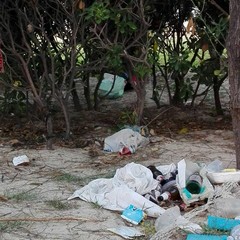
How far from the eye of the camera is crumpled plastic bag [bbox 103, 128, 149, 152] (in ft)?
20.1

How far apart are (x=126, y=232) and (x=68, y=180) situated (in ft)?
4.51

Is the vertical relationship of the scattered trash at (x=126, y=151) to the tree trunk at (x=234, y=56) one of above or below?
below

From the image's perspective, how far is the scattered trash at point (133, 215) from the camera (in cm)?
406

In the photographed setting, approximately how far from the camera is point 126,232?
12.6ft

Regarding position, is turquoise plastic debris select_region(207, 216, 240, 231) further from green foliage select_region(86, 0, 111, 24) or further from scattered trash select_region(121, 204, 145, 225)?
green foliage select_region(86, 0, 111, 24)

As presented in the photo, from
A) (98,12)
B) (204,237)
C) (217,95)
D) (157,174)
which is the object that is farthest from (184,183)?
(217,95)

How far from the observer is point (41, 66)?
24.0ft

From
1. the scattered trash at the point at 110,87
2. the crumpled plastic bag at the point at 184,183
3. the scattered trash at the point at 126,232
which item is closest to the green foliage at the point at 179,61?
the scattered trash at the point at 110,87

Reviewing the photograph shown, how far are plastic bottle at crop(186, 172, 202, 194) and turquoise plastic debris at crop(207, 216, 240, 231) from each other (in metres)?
0.68

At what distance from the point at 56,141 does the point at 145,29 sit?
62.6 inches

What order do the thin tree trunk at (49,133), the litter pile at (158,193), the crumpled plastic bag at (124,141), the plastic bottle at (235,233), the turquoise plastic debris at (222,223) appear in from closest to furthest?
the plastic bottle at (235,233)
the turquoise plastic debris at (222,223)
the litter pile at (158,193)
the crumpled plastic bag at (124,141)
the thin tree trunk at (49,133)

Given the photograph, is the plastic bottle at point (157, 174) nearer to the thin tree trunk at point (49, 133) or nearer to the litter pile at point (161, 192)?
the litter pile at point (161, 192)

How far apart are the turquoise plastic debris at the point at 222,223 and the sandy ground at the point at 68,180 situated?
41 centimetres

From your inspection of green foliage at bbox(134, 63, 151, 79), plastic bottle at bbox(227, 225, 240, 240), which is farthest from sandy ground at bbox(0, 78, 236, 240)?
green foliage at bbox(134, 63, 151, 79)
